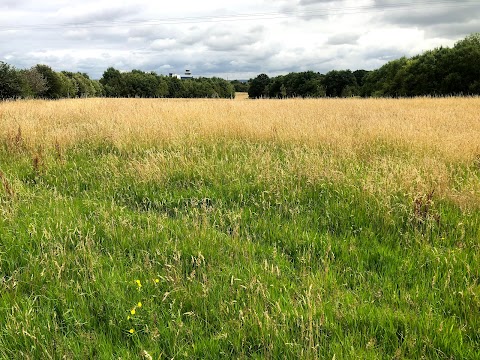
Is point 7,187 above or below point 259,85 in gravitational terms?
below

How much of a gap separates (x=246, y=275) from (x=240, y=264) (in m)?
0.15

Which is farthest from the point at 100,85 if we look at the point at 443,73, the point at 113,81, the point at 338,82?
the point at 443,73

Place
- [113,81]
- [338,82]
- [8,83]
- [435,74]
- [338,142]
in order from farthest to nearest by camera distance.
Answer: [113,81] → [338,82] → [435,74] → [8,83] → [338,142]

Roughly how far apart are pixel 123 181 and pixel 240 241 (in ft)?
8.78

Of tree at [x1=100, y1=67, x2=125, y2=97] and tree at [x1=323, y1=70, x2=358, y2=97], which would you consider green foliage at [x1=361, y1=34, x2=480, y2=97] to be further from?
tree at [x1=100, y1=67, x2=125, y2=97]

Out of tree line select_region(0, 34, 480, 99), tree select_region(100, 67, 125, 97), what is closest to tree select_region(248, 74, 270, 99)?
tree line select_region(0, 34, 480, 99)

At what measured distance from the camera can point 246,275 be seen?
8.71 feet

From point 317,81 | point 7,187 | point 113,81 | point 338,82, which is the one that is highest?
point 113,81

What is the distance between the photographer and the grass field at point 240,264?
203 cm

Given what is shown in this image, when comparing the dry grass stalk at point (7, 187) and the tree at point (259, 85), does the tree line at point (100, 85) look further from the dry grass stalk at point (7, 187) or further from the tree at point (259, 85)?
the dry grass stalk at point (7, 187)

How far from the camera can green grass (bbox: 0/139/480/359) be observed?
2014 mm

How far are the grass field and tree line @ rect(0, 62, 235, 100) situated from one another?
36599 millimetres

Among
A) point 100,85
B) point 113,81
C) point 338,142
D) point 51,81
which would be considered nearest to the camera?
point 338,142

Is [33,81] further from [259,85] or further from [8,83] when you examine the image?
[259,85]
